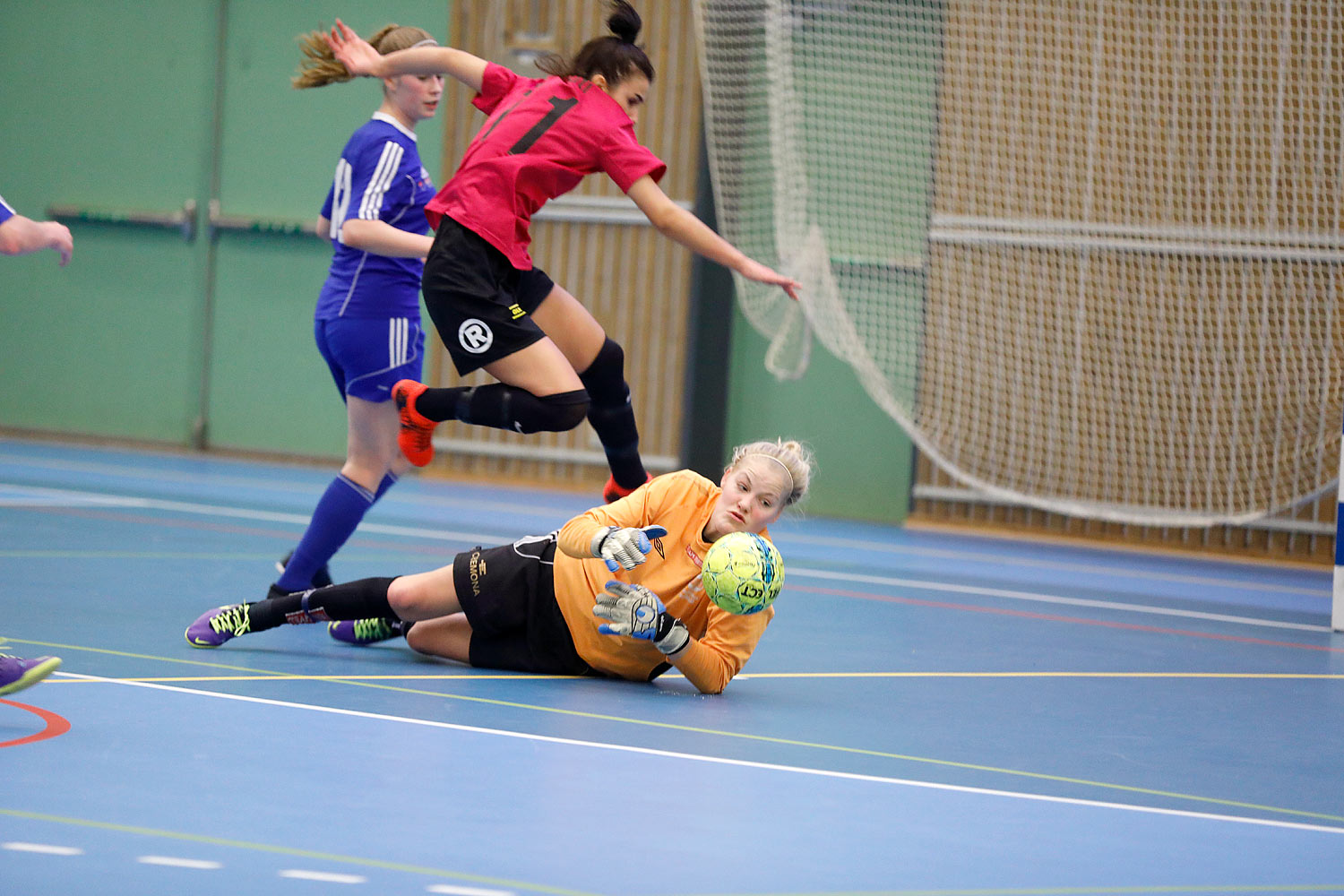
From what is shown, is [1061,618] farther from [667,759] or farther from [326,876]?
[326,876]

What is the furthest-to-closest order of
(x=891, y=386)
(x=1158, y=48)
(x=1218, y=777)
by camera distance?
1. (x=891, y=386)
2. (x=1158, y=48)
3. (x=1218, y=777)

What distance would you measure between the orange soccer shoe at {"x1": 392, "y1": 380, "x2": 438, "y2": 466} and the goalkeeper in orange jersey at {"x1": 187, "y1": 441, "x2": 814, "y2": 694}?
444mm

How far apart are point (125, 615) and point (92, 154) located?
8427 mm

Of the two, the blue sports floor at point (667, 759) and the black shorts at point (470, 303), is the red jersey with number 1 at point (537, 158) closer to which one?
the black shorts at point (470, 303)

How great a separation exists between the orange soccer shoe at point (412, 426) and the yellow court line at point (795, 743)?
0.74 m

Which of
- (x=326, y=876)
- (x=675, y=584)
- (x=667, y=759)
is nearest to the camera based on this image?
(x=326, y=876)

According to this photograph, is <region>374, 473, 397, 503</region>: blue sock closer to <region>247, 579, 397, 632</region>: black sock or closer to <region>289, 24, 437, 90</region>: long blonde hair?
<region>247, 579, 397, 632</region>: black sock

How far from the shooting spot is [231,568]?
17.6 ft

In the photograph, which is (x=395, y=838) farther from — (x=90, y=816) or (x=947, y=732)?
(x=947, y=732)

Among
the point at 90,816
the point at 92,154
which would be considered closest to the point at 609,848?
the point at 90,816

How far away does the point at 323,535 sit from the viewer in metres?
4.39

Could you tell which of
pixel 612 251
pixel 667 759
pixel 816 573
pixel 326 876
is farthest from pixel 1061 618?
pixel 612 251

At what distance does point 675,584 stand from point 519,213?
113cm

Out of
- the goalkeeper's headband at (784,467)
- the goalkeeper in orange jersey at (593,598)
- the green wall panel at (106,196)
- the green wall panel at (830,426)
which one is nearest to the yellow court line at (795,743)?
the goalkeeper in orange jersey at (593,598)
